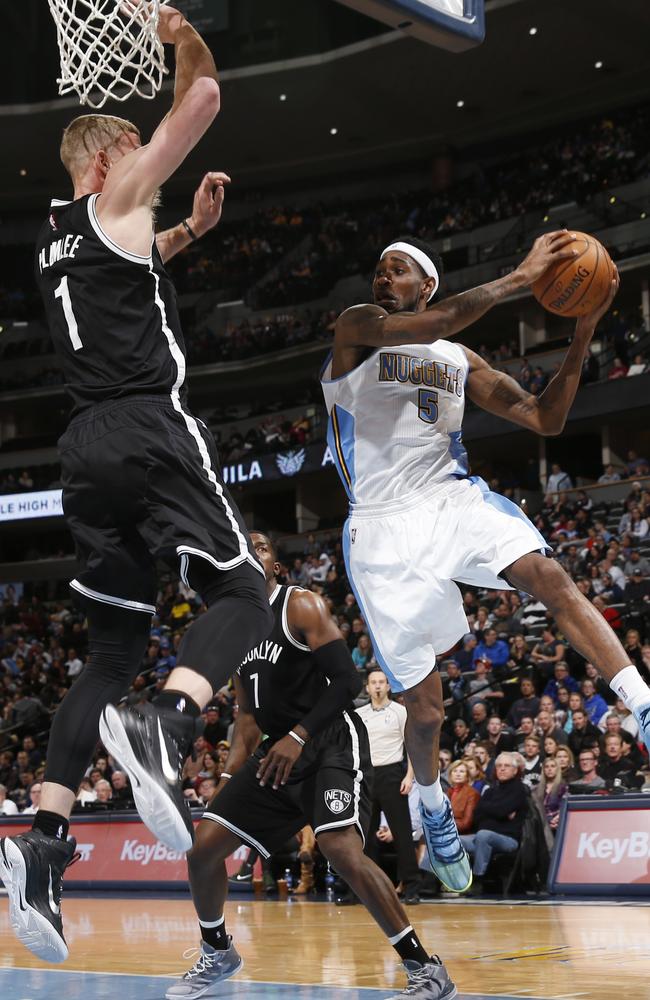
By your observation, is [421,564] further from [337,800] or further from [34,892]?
[34,892]

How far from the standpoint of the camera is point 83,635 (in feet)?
A: 81.8

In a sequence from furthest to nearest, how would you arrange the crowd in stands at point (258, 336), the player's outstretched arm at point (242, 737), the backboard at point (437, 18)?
the crowd in stands at point (258, 336) < the player's outstretched arm at point (242, 737) < the backboard at point (437, 18)

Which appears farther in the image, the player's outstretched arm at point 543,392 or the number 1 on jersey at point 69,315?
the player's outstretched arm at point 543,392

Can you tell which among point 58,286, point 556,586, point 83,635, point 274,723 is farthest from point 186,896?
point 83,635

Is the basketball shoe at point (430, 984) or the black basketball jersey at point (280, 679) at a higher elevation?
the black basketball jersey at point (280, 679)

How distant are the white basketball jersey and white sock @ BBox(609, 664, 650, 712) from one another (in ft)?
4.40

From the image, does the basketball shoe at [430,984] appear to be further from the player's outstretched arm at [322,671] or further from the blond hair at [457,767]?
the blond hair at [457,767]

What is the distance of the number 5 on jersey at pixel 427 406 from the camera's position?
18.4 feet

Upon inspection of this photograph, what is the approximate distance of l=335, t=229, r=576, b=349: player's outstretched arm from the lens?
5.02m

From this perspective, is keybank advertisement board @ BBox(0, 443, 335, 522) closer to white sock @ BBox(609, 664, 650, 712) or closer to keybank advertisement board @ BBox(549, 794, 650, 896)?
keybank advertisement board @ BBox(549, 794, 650, 896)

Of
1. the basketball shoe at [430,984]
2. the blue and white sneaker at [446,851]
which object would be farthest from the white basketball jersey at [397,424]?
the basketball shoe at [430,984]

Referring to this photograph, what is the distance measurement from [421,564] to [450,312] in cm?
114

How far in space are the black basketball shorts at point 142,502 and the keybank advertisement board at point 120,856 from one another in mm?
9396

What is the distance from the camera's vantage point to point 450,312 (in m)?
5.02
